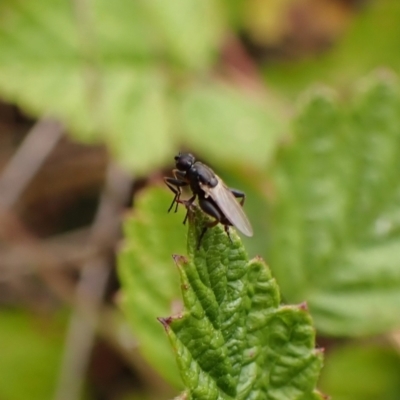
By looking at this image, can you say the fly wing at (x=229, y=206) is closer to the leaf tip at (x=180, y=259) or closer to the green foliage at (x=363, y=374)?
the leaf tip at (x=180, y=259)

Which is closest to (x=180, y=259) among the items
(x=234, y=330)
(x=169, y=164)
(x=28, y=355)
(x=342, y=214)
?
(x=234, y=330)

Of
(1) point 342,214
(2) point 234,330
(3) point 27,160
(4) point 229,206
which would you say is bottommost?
(2) point 234,330

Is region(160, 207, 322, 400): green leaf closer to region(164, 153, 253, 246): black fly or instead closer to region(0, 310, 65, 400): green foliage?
region(164, 153, 253, 246): black fly

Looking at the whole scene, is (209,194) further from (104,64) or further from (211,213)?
(104,64)

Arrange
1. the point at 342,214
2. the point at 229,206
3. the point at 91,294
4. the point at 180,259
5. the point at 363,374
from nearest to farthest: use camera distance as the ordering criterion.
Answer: the point at 180,259, the point at 229,206, the point at 342,214, the point at 363,374, the point at 91,294

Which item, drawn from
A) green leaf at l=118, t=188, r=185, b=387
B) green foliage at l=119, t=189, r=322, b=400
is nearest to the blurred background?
green leaf at l=118, t=188, r=185, b=387

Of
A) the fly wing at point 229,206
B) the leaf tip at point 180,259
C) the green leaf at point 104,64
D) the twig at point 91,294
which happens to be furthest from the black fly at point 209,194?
the twig at point 91,294

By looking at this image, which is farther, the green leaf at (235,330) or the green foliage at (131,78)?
the green foliage at (131,78)
